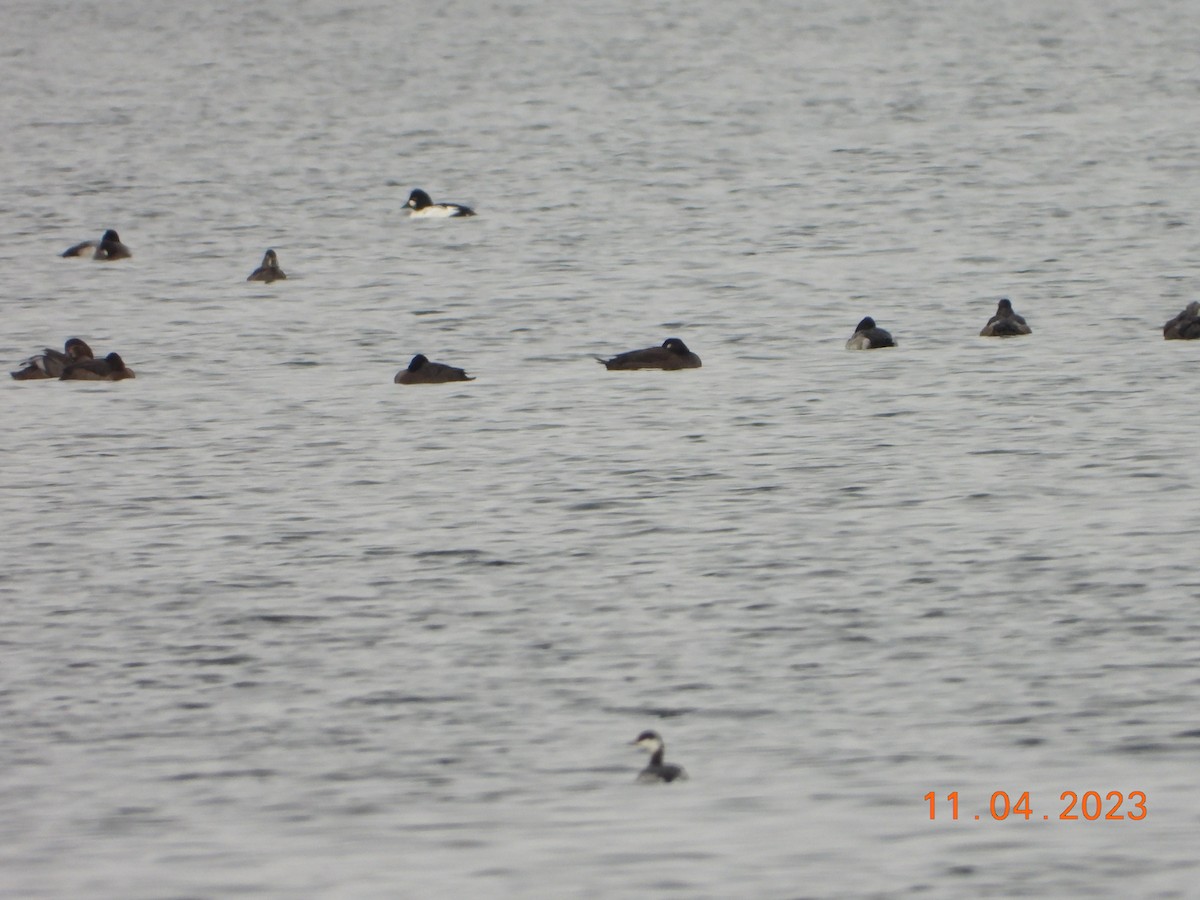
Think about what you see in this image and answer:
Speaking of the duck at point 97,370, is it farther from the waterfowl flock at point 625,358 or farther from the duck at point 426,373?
the duck at point 426,373

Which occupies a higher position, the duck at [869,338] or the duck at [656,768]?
the duck at [869,338]

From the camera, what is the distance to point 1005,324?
83.8 ft

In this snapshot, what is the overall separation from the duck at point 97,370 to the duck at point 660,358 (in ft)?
16.9

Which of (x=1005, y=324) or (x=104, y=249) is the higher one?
(x=104, y=249)

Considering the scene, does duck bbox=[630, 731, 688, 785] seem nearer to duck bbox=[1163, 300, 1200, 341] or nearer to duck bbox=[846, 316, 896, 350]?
duck bbox=[846, 316, 896, 350]

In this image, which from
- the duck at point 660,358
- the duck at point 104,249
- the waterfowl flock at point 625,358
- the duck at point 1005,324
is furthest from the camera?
the duck at point 104,249

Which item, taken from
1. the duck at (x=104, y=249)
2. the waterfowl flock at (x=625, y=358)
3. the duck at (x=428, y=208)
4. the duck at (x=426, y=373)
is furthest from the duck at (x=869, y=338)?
the duck at (x=428, y=208)

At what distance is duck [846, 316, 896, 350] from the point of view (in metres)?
25.0

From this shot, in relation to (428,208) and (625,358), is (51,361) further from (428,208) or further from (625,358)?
(428,208)

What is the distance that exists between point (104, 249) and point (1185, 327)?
639 inches

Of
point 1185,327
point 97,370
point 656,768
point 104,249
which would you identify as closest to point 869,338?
point 1185,327

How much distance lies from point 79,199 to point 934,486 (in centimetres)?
2580

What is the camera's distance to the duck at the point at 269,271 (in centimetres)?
3089

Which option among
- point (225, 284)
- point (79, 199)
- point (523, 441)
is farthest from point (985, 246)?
point (79, 199)
